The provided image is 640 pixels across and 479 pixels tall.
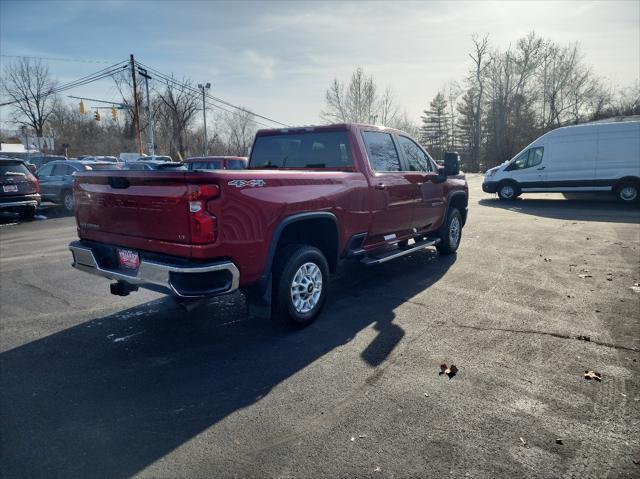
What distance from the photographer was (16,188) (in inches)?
473

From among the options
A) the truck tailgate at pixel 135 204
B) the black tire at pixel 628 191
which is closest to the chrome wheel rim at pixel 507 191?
the black tire at pixel 628 191

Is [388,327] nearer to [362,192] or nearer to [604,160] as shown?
[362,192]

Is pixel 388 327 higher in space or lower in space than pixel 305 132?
lower

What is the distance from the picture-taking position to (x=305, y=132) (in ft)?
18.0

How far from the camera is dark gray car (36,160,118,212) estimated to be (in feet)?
49.3

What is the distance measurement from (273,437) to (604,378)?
2.66 m

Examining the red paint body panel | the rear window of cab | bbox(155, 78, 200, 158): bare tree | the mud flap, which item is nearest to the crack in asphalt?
the red paint body panel

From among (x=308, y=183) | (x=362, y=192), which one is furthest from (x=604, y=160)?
(x=308, y=183)

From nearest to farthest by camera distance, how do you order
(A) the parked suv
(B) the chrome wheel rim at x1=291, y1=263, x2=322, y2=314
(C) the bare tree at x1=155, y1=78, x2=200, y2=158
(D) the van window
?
1. (B) the chrome wheel rim at x1=291, y1=263, x2=322, y2=314
2. (A) the parked suv
3. (D) the van window
4. (C) the bare tree at x1=155, y1=78, x2=200, y2=158

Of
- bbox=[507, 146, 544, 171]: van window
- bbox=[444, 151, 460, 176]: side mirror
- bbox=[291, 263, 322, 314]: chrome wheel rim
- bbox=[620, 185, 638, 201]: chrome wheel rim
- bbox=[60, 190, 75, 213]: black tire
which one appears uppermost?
bbox=[507, 146, 544, 171]: van window

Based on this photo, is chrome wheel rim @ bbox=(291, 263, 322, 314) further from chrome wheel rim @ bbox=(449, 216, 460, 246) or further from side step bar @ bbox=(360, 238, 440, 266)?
chrome wheel rim @ bbox=(449, 216, 460, 246)

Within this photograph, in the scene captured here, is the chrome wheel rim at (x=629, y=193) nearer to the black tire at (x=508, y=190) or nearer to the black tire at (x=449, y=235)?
the black tire at (x=508, y=190)

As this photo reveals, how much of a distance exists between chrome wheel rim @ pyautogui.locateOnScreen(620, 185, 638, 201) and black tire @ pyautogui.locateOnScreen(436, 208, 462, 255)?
10.8 m

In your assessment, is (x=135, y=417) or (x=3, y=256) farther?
(x=3, y=256)
